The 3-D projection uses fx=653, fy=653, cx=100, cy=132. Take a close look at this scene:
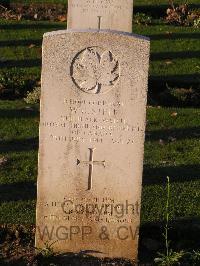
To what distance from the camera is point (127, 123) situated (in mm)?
5410

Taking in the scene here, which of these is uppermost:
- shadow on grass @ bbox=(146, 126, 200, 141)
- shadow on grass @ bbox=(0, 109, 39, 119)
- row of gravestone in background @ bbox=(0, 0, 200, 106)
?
row of gravestone in background @ bbox=(0, 0, 200, 106)

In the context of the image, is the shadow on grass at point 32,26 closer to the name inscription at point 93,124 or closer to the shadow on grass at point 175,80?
the shadow on grass at point 175,80

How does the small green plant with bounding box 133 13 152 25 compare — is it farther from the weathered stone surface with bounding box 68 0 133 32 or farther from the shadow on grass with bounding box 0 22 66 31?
the weathered stone surface with bounding box 68 0 133 32

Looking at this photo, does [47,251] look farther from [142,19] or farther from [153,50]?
[142,19]

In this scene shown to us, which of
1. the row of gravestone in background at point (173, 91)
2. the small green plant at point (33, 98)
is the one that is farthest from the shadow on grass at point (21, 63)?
the small green plant at point (33, 98)

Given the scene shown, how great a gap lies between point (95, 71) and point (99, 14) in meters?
5.35

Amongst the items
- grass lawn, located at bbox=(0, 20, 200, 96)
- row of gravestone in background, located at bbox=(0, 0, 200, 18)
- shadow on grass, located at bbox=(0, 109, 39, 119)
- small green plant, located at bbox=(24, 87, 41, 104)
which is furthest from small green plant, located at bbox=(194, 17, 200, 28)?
shadow on grass, located at bbox=(0, 109, 39, 119)

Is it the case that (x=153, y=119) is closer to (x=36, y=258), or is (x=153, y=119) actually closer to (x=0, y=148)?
(x=0, y=148)

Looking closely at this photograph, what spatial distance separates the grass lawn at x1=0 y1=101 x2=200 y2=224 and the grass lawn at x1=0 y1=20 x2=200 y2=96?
176 centimetres

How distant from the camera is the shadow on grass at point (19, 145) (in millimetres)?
8039

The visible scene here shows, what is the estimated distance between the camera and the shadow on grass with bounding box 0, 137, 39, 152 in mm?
8039

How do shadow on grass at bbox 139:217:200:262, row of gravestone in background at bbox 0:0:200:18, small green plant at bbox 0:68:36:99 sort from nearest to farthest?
1. shadow on grass at bbox 139:217:200:262
2. small green plant at bbox 0:68:36:99
3. row of gravestone in background at bbox 0:0:200:18

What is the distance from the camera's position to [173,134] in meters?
8.69

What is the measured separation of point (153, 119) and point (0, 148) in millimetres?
2280
